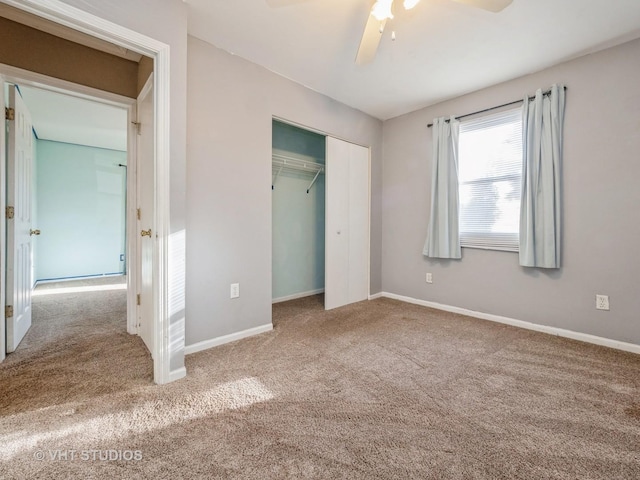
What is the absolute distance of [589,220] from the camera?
7.88 feet

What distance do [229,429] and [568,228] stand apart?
311 centimetres

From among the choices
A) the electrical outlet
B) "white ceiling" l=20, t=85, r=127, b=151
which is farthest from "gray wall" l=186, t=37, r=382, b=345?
the electrical outlet

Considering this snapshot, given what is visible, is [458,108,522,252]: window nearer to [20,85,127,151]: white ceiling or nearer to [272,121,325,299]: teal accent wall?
[272,121,325,299]: teal accent wall

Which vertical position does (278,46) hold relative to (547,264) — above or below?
above

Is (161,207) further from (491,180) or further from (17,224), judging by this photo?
(491,180)

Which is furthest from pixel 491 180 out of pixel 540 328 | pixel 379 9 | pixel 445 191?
pixel 379 9

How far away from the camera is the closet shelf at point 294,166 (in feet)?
11.6

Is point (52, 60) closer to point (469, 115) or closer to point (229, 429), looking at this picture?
point (229, 429)

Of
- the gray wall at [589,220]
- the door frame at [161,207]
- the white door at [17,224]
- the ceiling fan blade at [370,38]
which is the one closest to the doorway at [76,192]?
the white door at [17,224]

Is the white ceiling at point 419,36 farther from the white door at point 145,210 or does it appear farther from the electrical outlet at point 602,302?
the electrical outlet at point 602,302

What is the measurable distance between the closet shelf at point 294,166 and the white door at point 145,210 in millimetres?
1427

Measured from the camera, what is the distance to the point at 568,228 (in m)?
2.51

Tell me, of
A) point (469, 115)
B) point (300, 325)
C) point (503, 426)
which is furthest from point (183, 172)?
point (469, 115)

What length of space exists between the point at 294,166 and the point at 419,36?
2.06 meters
